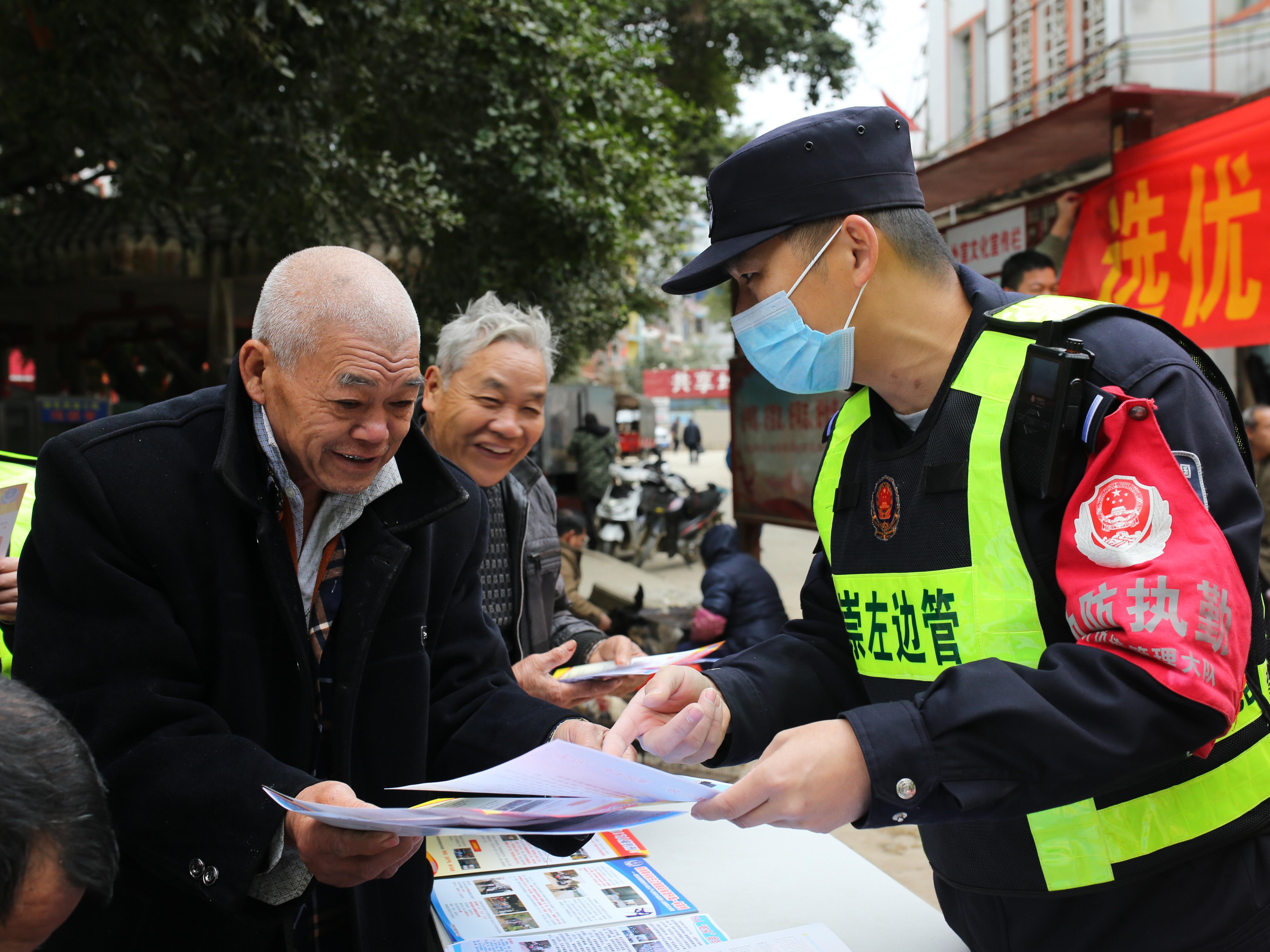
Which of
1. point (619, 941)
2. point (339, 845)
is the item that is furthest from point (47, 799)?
point (619, 941)

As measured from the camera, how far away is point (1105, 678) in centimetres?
99

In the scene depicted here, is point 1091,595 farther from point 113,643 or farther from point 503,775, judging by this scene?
point 113,643

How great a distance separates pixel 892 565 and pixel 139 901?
123 cm

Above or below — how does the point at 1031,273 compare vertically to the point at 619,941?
above

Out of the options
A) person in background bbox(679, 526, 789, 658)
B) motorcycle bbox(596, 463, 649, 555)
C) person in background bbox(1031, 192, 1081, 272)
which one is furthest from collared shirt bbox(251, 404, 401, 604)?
motorcycle bbox(596, 463, 649, 555)

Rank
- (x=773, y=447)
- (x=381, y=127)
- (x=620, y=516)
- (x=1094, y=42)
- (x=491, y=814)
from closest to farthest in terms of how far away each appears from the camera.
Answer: (x=491, y=814)
(x=773, y=447)
(x=381, y=127)
(x=1094, y=42)
(x=620, y=516)

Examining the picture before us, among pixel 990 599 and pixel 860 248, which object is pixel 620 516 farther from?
pixel 990 599

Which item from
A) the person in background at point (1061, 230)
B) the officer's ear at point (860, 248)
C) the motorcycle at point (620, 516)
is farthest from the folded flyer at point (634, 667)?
the motorcycle at point (620, 516)

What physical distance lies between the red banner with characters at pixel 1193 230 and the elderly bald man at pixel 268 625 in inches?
122

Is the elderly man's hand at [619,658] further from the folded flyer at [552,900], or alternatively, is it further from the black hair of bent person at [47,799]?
the black hair of bent person at [47,799]

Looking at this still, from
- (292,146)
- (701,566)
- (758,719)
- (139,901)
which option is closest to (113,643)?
(139,901)

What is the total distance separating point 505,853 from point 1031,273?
132 inches

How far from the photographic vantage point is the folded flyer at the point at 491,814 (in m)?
1.08

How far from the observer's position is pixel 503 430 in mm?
2592
